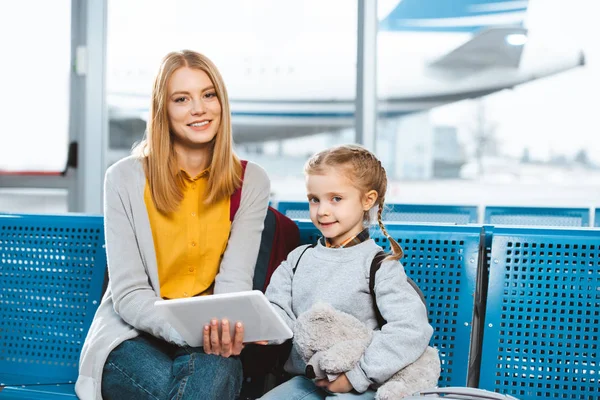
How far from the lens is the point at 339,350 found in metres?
2.05

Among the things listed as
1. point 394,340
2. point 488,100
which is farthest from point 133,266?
point 488,100

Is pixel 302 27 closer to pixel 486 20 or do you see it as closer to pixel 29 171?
pixel 486 20

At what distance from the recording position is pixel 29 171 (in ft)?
18.3

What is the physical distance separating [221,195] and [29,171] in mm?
3535

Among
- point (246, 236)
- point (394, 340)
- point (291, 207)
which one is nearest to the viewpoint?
point (394, 340)

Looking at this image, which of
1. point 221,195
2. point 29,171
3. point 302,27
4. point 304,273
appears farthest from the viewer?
point 302,27

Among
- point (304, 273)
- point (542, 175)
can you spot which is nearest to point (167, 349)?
point (304, 273)

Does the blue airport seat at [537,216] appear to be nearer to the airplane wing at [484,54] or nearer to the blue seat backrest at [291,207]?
the blue seat backrest at [291,207]

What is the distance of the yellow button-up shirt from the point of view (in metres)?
2.46

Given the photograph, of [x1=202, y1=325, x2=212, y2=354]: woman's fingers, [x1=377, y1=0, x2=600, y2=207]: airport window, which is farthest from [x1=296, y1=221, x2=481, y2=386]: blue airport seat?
[x1=377, y1=0, x2=600, y2=207]: airport window

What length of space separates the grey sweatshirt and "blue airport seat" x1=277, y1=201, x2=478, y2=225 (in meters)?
1.63

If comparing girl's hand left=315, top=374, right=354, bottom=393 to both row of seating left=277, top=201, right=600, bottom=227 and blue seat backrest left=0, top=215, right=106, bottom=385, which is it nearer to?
blue seat backrest left=0, top=215, right=106, bottom=385

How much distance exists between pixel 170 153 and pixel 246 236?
1.25 ft

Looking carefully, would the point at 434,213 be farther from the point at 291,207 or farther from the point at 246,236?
the point at 246,236
